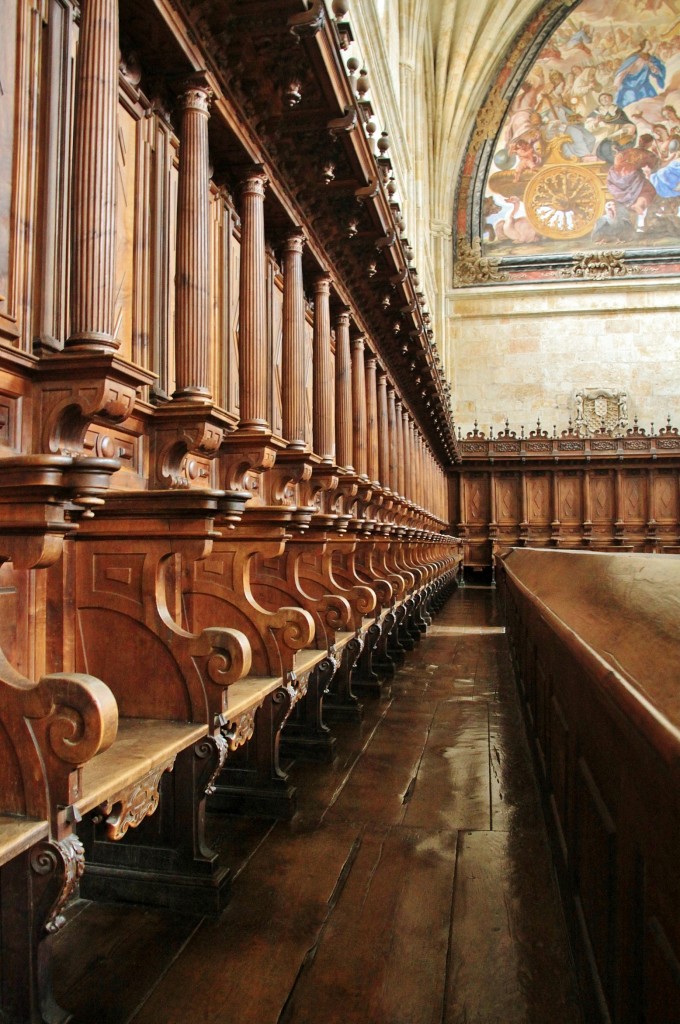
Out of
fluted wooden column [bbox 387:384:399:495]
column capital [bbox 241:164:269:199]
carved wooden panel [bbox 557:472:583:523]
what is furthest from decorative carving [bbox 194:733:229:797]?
carved wooden panel [bbox 557:472:583:523]

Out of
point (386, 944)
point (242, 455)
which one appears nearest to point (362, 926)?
point (386, 944)

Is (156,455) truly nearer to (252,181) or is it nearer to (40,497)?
(40,497)

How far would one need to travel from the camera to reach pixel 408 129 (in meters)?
14.9

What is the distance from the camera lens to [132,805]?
164 centimetres

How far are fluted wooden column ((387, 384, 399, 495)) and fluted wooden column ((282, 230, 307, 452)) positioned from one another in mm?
4088

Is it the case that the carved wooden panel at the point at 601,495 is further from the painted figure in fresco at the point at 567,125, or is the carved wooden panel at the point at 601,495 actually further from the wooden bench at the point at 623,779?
the wooden bench at the point at 623,779

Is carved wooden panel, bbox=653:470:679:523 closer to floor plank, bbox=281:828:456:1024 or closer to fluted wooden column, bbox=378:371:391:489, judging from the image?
fluted wooden column, bbox=378:371:391:489

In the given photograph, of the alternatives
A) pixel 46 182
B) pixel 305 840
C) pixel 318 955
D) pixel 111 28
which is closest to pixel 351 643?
pixel 305 840

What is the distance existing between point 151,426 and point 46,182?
87cm

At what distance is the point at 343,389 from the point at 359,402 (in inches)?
25.2

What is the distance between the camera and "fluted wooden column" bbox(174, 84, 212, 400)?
3.00 m

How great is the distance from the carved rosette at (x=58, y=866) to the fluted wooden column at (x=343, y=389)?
4748mm

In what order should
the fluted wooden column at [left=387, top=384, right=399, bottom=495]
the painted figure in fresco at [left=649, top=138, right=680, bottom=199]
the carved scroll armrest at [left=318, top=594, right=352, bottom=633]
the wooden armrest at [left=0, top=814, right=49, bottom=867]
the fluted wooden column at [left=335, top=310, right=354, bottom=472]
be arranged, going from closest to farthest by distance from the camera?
the wooden armrest at [left=0, top=814, right=49, bottom=867] → the carved scroll armrest at [left=318, top=594, right=352, bottom=633] → the fluted wooden column at [left=335, top=310, right=354, bottom=472] → the fluted wooden column at [left=387, top=384, right=399, bottom=495] → the painted figure in fresco at [left=649, top=138, right=680, bottom=199]

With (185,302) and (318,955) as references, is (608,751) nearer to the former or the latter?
(318,955)
